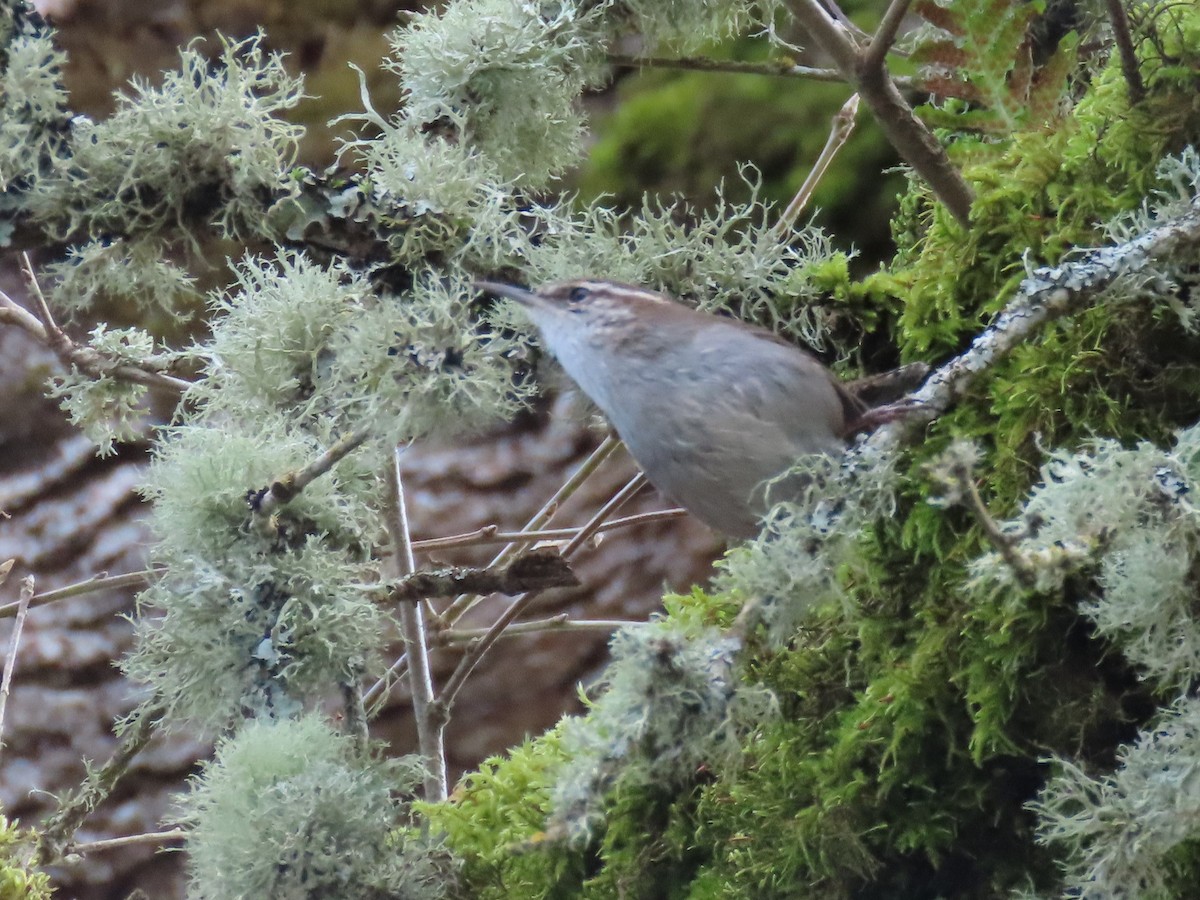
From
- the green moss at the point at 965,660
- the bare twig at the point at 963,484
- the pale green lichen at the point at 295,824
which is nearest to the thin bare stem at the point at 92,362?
the pale green lichen at the point at 295,824

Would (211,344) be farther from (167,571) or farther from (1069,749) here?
(1069,749)

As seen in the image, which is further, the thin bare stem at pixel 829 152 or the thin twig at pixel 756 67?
the thin bare stem at pixel 829 152

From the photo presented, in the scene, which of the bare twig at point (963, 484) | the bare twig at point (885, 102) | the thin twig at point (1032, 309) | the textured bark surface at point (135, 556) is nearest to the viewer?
the bare twig at point (963, 484)

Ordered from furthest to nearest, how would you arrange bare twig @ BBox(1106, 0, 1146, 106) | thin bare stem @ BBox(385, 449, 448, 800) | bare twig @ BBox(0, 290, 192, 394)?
1. thin bare stem @ BBox(385, 449, 448, 800)
2. bare twig @ BBox(0, 290, 192, 394)
3. bare twig @ BBox(1106, 0, 1146, 106)

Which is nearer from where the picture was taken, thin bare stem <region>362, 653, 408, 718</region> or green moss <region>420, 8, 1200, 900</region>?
green moss <region>420, 8, 1200, 900</region>

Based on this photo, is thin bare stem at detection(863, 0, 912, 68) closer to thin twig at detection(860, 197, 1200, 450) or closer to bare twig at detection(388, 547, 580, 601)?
thin twig at detection(860, 197, 1200, 450)

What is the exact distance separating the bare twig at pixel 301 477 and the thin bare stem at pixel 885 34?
29.6 inches

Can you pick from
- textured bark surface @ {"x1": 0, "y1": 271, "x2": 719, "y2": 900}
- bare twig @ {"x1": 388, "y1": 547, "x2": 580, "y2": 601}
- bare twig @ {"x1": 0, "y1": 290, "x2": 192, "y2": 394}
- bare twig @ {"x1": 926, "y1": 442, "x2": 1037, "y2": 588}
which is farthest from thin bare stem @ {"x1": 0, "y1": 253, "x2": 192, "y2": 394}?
textured bark surface @ {"x1": 0, "y1": 271, "x2": 719, "y2": 900}

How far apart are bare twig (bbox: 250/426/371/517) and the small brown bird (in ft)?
1.03

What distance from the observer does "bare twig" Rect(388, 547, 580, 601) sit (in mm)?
1525

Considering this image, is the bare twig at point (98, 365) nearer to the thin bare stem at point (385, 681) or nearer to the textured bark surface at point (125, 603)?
the thin bare stem at point (385, 681)

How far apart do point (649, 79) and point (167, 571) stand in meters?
2.47

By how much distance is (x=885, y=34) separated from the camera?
143cm

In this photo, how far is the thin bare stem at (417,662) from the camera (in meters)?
1.99
